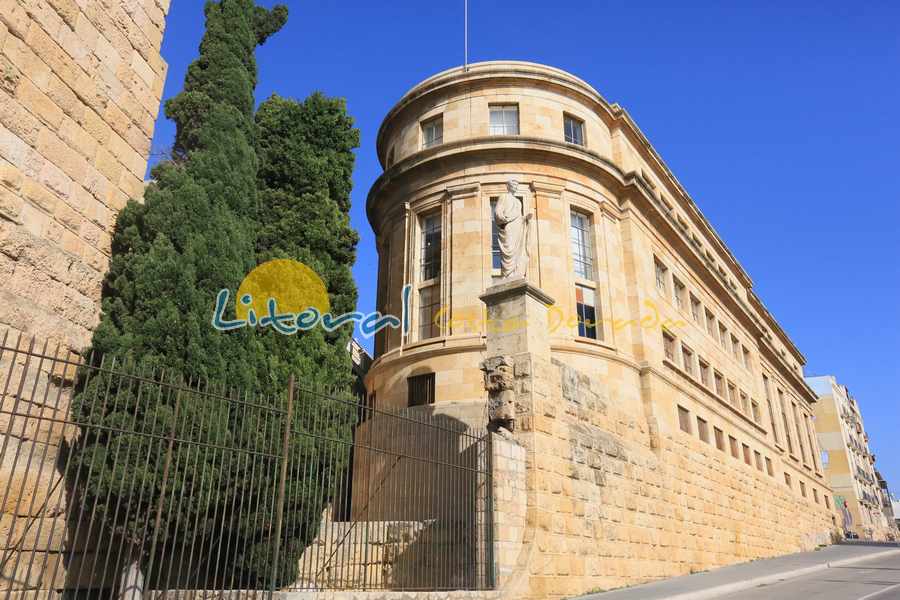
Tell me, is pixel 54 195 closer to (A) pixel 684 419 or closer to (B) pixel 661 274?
(A) pixel 684 419

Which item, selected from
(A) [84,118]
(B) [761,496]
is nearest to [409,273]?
(A) [84,118]

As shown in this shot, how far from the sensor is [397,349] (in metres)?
19.0

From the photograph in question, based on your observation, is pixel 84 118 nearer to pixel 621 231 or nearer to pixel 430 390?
pixel 430 390

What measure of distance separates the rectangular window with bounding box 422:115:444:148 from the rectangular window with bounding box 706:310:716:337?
50.1 ft

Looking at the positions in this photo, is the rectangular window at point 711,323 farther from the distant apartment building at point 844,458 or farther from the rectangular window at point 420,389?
the distant apartment building at point 844,458

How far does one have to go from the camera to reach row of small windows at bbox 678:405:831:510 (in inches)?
854

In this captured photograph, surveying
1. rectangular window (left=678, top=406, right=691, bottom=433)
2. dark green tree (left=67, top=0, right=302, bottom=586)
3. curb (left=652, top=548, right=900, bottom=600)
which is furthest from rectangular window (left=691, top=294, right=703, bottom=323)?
dark green tree (left=67, top=0, right=302, bottom=586)

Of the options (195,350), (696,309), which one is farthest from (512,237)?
(696,309)

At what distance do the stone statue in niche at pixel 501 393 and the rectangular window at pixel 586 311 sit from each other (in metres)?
8.56

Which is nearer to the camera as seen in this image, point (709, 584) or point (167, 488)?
point (167, 488)

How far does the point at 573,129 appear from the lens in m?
21.3

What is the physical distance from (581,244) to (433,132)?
6.36 meters

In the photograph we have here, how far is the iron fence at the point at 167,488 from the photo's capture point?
611 cm

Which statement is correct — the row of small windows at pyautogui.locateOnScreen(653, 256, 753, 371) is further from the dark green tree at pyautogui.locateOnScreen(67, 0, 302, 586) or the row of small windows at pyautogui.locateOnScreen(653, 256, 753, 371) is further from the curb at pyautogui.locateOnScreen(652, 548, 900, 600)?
the dark green tree at pyautogui.locateOnScreen(67, 0, 302, 586)
